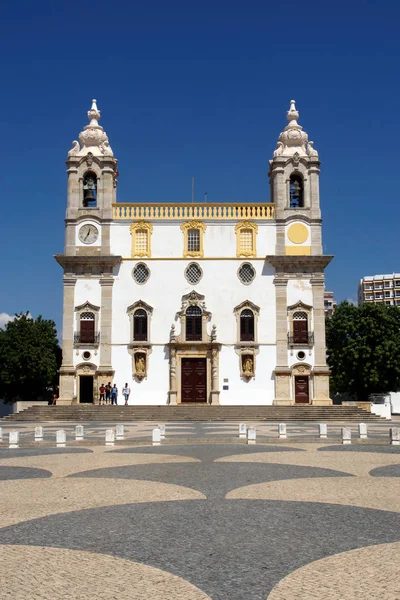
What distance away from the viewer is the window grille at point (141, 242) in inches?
1640

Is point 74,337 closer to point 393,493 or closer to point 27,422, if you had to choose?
point 27,422

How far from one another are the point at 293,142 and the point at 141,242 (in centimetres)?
1184

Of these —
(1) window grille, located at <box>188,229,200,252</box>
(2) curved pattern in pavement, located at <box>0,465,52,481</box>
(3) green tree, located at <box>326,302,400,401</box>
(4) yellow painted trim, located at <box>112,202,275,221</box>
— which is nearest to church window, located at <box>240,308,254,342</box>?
(1) window grille, located at <box>188,229,200,252</box>

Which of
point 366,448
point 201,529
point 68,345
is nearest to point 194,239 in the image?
point 68,345

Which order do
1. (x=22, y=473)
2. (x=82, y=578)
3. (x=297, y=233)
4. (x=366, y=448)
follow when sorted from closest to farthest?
1. (x=82, y=578)
2. (x=22, y=473)
3. (x=366, y=448)
4. (x=297, y=233)

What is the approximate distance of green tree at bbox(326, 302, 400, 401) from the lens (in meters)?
46.4

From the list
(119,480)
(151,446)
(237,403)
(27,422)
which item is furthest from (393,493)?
(237,403)

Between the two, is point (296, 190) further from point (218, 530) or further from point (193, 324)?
point (218, 530)

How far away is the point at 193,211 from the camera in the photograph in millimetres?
42250

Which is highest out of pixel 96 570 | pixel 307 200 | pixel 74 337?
pixel 307 200

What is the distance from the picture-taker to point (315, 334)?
40.7 metres

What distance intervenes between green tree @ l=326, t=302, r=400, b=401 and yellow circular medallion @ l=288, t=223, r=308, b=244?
9311 millimetres

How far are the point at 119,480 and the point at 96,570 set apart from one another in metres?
6.01

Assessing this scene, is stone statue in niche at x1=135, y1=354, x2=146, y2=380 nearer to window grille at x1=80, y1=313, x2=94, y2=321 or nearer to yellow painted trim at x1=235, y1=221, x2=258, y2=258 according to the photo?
window grille at x1=80, y1=313, x2=94, y2=321
